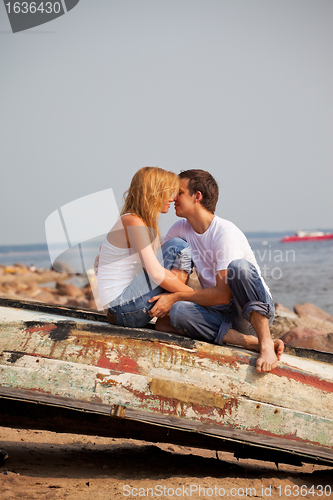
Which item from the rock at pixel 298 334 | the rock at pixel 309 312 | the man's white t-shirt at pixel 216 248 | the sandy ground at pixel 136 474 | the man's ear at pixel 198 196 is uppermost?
the man's ear at pixel 198 196

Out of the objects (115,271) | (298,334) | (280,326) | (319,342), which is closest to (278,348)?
(115,271)

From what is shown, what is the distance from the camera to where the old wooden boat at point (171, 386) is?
7.93 ft

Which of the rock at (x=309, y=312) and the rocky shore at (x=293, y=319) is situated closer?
the rocky shore at (x=293, y=319)

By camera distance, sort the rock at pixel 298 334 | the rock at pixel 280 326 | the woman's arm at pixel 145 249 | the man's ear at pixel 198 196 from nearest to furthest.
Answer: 1. the woman's arm at pixel 145 249
2. the man's ear at pixel 198 196
3. the rock at pixel 298 334
4. the rock at pixel 280 326

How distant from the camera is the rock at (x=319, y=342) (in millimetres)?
4857

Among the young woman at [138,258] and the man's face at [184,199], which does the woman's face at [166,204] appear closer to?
the young woman at [138,258]

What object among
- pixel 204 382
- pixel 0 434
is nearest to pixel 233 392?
pixel 204 382

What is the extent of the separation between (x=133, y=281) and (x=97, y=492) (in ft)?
4.26

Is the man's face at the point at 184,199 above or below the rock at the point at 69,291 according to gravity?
above

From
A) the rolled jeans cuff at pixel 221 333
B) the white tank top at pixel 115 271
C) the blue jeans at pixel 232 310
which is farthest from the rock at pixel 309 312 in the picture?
the white tank top at pixel 115 271

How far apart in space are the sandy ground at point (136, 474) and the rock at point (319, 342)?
1.79 meters

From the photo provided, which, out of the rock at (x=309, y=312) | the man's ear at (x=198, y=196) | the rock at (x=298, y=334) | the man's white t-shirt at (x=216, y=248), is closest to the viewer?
the man's white t-shirt at (x=216, y=248)

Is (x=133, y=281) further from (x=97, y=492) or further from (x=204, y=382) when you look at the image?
(x=97, y=492)

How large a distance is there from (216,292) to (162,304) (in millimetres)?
370
